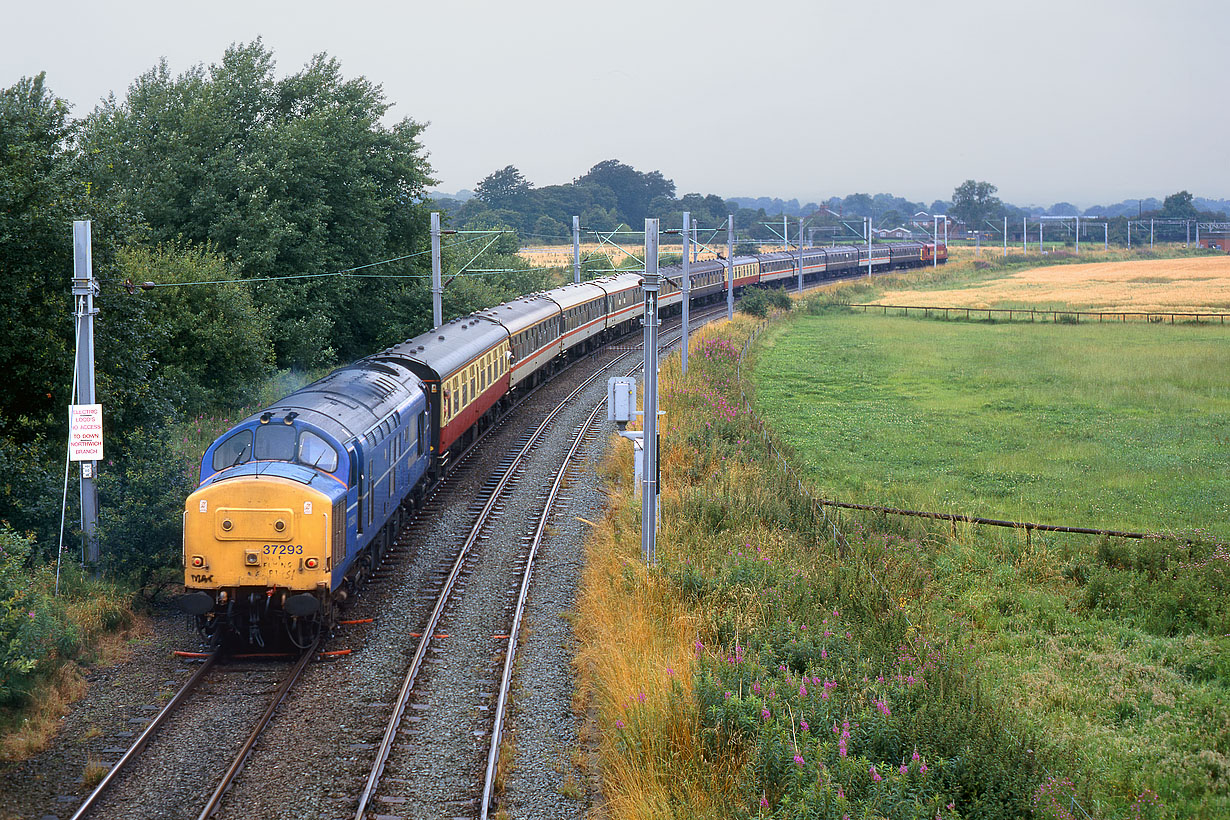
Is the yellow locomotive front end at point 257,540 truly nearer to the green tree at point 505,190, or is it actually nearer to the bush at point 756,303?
the bush at point 756,303

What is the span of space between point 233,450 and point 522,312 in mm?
21810

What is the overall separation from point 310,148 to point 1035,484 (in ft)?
82.6

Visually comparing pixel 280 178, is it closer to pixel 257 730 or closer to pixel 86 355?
pixel 86 355

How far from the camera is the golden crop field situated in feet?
261

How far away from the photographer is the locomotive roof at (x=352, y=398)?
604 inches

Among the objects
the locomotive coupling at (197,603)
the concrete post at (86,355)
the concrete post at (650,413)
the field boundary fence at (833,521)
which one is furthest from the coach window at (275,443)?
the field boundary fence at (833,521)

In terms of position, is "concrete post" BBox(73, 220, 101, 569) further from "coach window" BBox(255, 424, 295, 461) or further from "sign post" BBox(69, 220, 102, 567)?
"coach window" BBox(255, 424, 295, 461)

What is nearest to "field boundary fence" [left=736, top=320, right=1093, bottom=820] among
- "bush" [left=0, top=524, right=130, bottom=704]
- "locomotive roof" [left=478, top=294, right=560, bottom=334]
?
"locomotive roof" [left=478, top=294, right=560, bottom=334]

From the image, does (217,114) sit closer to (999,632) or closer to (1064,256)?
(999,632)

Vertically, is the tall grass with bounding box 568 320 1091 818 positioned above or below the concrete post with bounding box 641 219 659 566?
below

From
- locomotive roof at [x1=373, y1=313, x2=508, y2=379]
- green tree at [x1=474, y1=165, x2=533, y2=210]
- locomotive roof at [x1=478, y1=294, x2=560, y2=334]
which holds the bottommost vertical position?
locomotive roof at [x1=373, y1=313, x2=508, y2=379]

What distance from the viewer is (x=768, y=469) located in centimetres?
2323

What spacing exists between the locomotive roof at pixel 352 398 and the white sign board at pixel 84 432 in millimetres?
2371

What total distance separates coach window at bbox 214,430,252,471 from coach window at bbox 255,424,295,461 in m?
0.14
